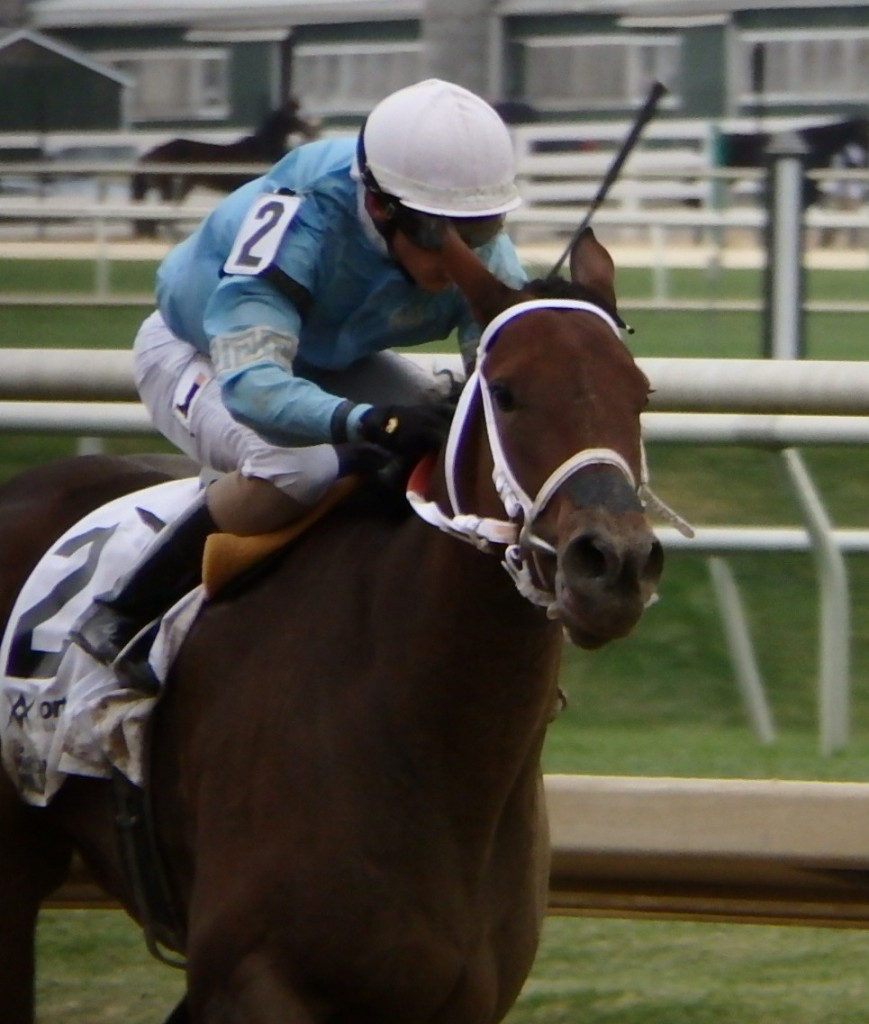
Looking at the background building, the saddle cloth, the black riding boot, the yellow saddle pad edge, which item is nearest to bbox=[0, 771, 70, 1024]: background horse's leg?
the saddle cloth

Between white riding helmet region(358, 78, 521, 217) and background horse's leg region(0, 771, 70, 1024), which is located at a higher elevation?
white riding helmet region(358, 78, 521, 217)

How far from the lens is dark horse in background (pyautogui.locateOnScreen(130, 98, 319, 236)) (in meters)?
13.8

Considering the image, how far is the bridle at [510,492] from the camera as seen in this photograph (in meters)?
2.76

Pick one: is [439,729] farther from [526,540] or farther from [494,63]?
[494,63]

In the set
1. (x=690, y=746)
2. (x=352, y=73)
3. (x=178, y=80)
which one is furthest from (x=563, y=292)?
(x=178, y=80)

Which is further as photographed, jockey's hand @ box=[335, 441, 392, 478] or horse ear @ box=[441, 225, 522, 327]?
jockey's hand @ box=[335, 441, 392, 478]

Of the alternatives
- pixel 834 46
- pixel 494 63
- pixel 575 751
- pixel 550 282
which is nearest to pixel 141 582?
pixel 550 282

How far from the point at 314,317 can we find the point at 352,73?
59.1ft

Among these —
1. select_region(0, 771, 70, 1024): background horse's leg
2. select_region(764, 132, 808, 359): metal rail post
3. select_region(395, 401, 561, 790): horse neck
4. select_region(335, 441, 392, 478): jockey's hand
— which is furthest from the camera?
select_region(764, 132, 808, 359): metal rail post

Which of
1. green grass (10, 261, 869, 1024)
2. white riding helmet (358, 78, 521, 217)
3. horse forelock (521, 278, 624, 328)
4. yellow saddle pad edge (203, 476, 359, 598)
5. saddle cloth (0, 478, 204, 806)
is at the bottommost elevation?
green grass (10, 261, 869, 1024)

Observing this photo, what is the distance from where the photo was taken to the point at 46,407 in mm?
5035

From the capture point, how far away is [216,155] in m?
15.1

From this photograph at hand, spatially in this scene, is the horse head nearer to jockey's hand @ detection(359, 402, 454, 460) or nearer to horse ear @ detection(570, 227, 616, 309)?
horse ear @ detection(570, 227, 616, 309)

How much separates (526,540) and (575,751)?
2.96 m
